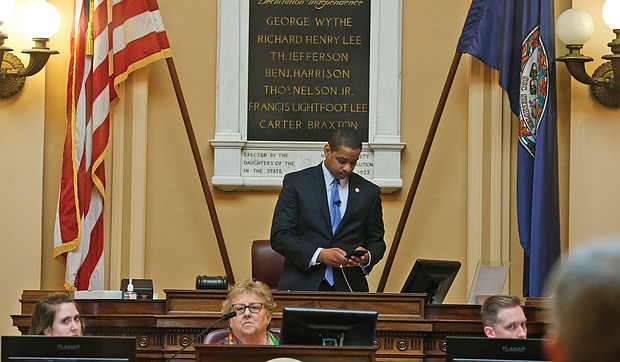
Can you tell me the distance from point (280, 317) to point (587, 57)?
2.88 meters

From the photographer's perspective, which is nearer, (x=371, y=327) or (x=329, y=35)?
(x=371, y=327)

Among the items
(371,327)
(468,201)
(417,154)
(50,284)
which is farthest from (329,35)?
(371,327)

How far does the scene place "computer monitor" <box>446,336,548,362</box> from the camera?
12.4 feet

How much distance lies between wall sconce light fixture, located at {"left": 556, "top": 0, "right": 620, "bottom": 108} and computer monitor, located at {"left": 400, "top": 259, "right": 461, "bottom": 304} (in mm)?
1975

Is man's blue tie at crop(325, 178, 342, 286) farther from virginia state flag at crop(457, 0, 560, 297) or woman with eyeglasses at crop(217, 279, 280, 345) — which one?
virginia state flag at crop(457, 0, 560, 297)

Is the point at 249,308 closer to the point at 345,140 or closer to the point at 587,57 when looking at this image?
the point at 345,140

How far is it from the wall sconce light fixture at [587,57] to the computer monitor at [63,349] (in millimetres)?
4140

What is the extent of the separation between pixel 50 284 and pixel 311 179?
95.8 inches

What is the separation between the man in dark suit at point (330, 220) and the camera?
569 cm

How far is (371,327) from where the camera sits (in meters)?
4.13

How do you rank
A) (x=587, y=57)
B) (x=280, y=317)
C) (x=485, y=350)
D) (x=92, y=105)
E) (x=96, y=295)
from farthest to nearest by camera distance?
(x=92, y=105)
(x=587, y=57)
(x=96, y=295)
(x=280, y=317)
(x=485, y=350)

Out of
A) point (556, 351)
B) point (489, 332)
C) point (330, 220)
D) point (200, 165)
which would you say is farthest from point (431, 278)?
point (556, 351)

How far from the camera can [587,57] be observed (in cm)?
692

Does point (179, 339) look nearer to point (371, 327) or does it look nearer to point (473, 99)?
point (371, 327)
